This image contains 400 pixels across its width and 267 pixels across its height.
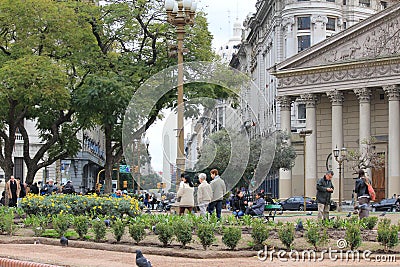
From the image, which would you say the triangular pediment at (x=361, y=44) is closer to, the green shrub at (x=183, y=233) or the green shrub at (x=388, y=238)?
the green shrub at (x=388, y=238)

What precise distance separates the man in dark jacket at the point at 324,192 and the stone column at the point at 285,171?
4564 cm

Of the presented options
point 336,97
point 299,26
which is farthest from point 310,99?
point 299,26

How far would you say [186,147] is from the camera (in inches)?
1243

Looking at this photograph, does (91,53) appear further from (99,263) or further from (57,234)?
(99,263)

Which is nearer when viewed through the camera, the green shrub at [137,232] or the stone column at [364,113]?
the green shrub at [137,232]

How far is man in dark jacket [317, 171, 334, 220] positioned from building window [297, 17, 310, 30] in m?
64.7

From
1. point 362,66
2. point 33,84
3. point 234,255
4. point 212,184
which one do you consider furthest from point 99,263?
point 362,66

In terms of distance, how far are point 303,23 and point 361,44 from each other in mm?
22954

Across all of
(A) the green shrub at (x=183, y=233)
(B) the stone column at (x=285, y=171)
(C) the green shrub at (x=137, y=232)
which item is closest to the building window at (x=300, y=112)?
(B) the stone column at (x=285, y=171)

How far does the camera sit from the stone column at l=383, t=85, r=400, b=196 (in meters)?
68.9

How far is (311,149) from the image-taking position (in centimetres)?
7544

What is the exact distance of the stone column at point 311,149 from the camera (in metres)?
74.9

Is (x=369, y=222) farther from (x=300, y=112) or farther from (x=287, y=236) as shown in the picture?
(x=300, y=112)

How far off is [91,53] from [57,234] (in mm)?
24575
